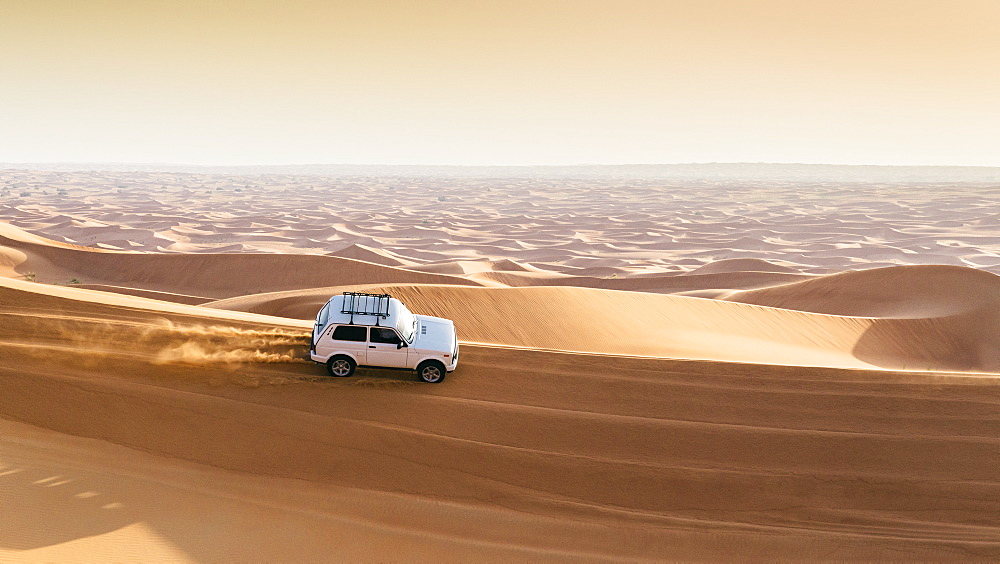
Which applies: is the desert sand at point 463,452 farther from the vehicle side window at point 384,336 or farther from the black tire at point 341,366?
the vehicle side window at point 384,336

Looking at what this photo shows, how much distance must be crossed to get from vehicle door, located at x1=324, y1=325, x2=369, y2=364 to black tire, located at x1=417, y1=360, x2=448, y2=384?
95 cm

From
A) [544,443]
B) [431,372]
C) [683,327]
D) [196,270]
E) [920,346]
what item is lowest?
[196,270]

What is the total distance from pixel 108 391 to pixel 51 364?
1290 mm

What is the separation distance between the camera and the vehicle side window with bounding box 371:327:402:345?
10.3 m

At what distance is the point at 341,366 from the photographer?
10547 millimetres

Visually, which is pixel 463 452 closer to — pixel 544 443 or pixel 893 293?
pixel 544 443

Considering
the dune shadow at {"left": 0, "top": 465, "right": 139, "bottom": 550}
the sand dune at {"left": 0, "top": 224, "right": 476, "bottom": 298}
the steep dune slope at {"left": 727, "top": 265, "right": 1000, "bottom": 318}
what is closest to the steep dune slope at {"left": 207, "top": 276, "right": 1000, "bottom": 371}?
the steep dune slope at {"left": 727, "top": 265, "right": 1000, "bottom": 318}

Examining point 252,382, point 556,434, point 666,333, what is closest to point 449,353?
point 556,434

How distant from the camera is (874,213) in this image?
102 m

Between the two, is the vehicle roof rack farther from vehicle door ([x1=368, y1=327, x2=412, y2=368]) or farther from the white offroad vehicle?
vehicle door ([x1=368, y1=327, x2=412, y2=368])

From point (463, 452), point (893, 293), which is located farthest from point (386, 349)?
point (893, 293)

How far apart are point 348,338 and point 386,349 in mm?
602

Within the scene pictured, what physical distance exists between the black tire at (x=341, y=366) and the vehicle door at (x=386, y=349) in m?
0.32

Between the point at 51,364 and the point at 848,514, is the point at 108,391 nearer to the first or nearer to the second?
the point at 51,364
